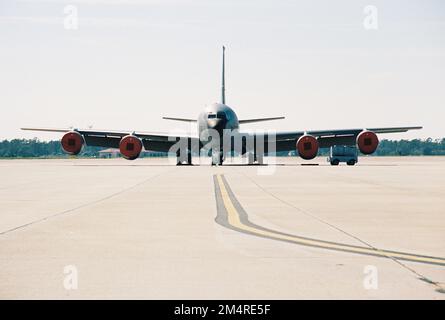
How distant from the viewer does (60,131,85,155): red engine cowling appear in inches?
1716

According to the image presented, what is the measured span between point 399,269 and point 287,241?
7.43 ft

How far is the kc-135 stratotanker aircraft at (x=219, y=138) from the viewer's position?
4374 centimetres

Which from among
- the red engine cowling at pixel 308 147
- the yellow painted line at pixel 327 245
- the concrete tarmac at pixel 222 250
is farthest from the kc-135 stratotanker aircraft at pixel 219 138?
the yellow painted line at pixel 327 245

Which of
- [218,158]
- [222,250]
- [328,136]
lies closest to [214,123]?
[218,158]

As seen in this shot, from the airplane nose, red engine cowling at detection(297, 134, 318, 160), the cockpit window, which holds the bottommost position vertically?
red engine cowling at detection(297, 134, 318, 160)

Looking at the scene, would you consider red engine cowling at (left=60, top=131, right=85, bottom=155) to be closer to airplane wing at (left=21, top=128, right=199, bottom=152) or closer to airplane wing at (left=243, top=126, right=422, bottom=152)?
airplane wing at (left=21, top=128, right=199, bottom=152)

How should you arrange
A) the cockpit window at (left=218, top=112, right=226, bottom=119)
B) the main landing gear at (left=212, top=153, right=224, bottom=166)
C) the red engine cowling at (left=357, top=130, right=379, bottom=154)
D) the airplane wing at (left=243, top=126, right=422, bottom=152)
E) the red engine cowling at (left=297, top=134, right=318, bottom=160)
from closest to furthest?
1. the red engine cowling at (left=297, top=134, right=318, bottom=160)
2. the red engine cowling at (left=357, top=130, right=379, bottom=154)
3. the cockpit window at (left=218, top=112, right=226, bottom=119)
4. the airplane wing at (left=243, top=126, right=422, bottom=152)
5. the main landing gear at (left=212, top=153, right=224, bottom=166)

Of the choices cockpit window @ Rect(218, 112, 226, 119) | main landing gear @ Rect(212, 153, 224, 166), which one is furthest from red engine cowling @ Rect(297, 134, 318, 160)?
main landing gear @ Rect(212, 153, 224, 166)

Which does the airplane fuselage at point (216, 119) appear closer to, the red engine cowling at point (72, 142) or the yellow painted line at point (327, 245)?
the red engine cowling at point (72, 142)

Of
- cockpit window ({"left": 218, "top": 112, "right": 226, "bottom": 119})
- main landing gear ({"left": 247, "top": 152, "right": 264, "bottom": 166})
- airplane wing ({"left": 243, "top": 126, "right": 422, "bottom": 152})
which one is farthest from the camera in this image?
main landing gear ({"left": 247, "top": 152, "right": 264, "bottom": 166})

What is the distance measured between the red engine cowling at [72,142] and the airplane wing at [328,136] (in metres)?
15.5

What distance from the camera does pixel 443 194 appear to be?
1680cm

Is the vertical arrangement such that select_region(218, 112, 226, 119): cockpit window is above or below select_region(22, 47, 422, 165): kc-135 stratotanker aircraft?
above
